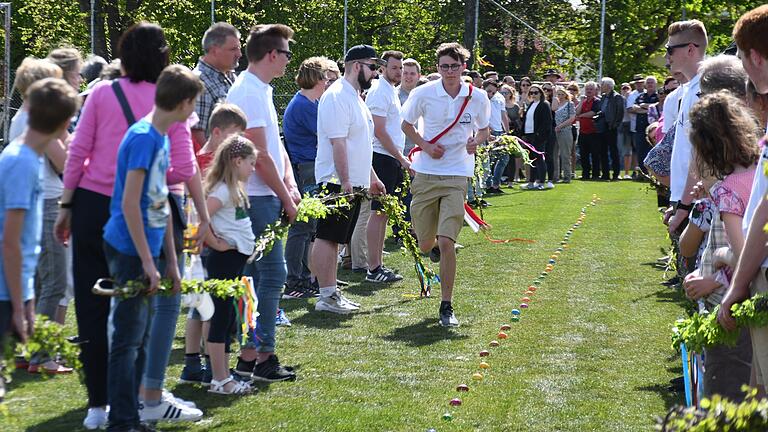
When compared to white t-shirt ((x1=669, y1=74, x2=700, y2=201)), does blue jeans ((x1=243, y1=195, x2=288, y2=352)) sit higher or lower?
lower

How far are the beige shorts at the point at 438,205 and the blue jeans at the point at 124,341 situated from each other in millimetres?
4077

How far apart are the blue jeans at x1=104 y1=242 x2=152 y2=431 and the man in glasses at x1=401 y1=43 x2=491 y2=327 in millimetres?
4039

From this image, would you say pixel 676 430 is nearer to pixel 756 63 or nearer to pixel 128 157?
pixel 756 63

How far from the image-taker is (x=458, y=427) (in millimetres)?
6168

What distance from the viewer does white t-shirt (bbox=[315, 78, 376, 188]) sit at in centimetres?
934

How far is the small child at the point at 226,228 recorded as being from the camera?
6496 millimetres

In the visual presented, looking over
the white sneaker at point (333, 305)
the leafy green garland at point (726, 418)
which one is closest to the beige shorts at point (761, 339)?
the leafy green garland at point (726, 418)

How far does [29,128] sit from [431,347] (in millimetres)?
4365

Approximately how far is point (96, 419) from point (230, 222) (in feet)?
4.57

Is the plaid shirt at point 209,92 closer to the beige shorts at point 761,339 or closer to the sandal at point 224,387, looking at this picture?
the sandal at point 224,387

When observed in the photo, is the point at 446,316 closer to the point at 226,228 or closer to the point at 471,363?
the point at 471,363

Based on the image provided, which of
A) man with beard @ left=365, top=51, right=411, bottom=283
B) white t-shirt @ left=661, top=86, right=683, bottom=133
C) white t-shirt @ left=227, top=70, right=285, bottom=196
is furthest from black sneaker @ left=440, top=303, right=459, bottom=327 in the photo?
white t-shirt @ left=227, top=70, right=285, bottom=196

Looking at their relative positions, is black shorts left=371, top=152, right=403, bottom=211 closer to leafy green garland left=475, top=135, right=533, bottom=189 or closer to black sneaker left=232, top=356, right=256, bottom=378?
leafy green garland left=475, top=135, right=533, bottom=189

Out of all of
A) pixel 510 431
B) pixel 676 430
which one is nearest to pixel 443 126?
pixel 510 431
